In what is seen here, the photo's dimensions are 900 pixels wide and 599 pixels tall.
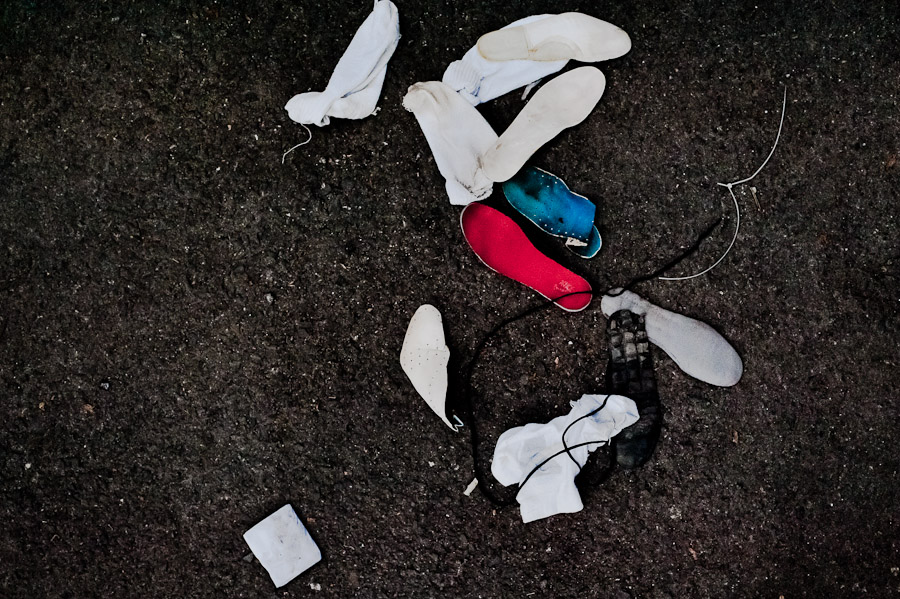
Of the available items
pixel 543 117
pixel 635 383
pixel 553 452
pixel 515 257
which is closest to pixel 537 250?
pixel 515 257

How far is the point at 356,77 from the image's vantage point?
206cm

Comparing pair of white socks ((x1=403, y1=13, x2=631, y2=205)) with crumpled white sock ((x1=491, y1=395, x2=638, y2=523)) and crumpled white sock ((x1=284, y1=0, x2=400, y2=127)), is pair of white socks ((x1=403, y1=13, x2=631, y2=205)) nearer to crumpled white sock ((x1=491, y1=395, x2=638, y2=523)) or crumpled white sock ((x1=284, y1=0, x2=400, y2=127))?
crumpled white sock ((x1=284, y1=0, x2=400, y2=127))

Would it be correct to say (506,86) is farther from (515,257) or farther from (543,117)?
(515,257)

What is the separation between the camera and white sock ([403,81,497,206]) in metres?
2.07

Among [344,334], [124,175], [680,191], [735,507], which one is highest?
[124,175]

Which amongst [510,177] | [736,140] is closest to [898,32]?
[736,140]

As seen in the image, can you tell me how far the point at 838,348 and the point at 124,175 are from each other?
7.37 ft

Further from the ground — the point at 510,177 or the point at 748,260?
the point at 510,177

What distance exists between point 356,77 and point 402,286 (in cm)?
64

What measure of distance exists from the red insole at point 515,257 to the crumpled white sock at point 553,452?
33 centimetres

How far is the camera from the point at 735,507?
2.12 m

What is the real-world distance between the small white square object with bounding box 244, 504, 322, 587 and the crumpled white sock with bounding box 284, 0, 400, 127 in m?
1.19

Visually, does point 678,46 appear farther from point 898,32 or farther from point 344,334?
point 344,334

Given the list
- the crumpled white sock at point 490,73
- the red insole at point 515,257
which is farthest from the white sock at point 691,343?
the crumpled white sock at point 490,73
